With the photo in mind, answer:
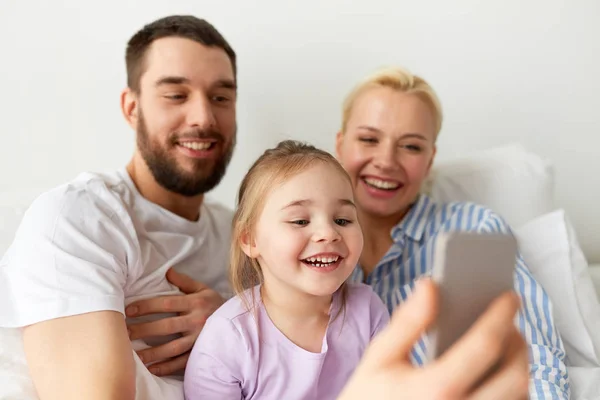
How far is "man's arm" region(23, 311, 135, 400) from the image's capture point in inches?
40.4

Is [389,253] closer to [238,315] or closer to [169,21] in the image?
[238,315]

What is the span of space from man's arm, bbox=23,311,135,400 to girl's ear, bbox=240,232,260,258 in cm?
31

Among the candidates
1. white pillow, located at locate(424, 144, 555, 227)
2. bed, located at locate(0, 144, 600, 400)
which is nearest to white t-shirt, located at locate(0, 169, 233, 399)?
bed, located at locate(0, 144, 600, 400)

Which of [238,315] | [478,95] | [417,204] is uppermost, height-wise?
[478,95]

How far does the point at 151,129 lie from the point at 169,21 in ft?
1.01

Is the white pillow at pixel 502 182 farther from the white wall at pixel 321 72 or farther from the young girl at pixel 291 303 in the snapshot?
the young girl at pixel 291 303

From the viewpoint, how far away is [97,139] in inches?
76.8

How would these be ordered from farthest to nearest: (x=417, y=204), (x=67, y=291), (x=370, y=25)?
1. (x=370, y=25)
2. (x=417, y=204)
3. (x=67, y=291)

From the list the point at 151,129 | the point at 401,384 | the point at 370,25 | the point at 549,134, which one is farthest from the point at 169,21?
the point at 549,134

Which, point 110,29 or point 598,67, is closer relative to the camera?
point 110,29

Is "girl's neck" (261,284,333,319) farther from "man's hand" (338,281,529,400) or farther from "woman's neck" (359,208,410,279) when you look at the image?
"man's hand" (338,281,529,400)

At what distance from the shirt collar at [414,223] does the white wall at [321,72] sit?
50 cm

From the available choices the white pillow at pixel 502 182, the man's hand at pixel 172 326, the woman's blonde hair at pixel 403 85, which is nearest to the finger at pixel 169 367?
the man's hand at pixel 172 326

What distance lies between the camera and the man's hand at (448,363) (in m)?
0.52
